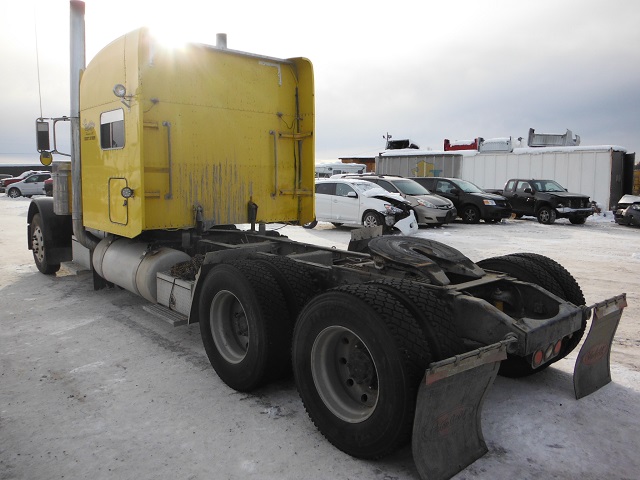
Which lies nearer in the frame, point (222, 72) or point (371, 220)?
point (222, 72)

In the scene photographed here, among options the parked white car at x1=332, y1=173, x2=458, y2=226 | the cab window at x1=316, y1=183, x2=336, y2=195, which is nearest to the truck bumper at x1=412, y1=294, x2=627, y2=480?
the cab window at x1=316, y1=183, x2=336, y2=195

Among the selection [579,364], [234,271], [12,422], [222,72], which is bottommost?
[12,422]

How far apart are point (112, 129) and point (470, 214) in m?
15.4

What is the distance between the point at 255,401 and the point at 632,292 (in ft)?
20.9

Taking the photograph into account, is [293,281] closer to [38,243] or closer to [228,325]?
[228,325]

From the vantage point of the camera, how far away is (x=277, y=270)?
170 inches

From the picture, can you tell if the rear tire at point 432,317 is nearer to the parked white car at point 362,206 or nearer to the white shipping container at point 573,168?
the parked white car at point 362,206

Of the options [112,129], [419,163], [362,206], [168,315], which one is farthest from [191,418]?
[419,163]

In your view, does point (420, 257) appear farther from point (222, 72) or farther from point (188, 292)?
point (222, 72)

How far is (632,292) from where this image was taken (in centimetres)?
777

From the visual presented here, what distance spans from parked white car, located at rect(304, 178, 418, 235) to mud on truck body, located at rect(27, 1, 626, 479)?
25.5 ft

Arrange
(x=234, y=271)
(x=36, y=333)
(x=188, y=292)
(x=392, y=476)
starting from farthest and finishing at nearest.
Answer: (x=36, y=333), (x=188, y=292), (x=234, y=271), (x=392, y=476)

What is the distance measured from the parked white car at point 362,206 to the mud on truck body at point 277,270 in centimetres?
778

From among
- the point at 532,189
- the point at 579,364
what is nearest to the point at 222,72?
the point at 579,364
